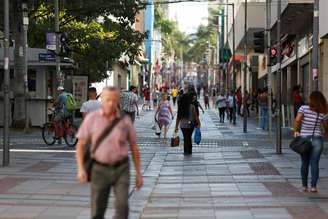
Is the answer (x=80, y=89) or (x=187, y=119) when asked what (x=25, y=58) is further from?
(x=187, y=119)

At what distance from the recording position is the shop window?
2767 cm

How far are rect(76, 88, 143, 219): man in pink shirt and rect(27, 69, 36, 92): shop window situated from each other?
21.5 m

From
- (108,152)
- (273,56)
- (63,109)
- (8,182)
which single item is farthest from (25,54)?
(108,152)

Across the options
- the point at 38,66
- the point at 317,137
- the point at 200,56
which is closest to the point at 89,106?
the point at 317,137

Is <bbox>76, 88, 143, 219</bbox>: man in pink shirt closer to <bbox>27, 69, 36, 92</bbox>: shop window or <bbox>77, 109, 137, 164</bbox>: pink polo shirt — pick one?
<bbox>77, 109, 137, 164</bbox>: pink polo shirt

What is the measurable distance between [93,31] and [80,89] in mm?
3262

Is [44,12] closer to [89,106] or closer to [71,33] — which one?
[71,33]

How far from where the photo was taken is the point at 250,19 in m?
38.6

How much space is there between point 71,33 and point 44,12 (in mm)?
1814

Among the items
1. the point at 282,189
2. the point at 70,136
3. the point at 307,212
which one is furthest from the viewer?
the point at 70,136

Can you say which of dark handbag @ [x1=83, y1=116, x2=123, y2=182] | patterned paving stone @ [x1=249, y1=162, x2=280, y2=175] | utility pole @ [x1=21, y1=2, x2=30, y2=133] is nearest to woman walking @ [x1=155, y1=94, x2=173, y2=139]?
utility pole @ [x1=21, y1=2, x2=30, y2=133]

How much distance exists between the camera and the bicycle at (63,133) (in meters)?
19.7

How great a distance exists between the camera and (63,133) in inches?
776

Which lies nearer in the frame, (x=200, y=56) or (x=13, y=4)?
(x=13, y=4)
